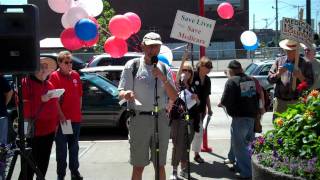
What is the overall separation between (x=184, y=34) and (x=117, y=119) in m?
3.76

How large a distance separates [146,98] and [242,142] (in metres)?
2.14

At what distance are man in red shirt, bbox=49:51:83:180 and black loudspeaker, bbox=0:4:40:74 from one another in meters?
1.34

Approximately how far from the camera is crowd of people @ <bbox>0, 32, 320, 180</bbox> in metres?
5.18

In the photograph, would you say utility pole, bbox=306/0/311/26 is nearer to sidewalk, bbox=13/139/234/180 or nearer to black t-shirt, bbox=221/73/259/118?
sidewalk, bbox=13/139/234/180

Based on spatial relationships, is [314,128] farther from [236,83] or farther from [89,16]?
[89,16]

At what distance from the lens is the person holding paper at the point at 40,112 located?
228 inches

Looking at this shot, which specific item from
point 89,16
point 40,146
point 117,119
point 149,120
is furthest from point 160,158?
point 117,119

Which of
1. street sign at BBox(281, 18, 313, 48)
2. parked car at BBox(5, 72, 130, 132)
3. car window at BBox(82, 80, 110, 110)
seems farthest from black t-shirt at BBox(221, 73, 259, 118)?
car window at BBox(82, 80, 110, 110)

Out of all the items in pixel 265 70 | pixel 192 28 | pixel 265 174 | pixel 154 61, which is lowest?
pixel 265 70

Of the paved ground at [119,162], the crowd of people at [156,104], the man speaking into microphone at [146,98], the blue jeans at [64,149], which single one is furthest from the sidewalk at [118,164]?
the man speaking into microphone at [146,98]

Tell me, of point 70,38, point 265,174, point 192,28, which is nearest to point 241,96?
point 192,28

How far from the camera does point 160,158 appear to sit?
531 cm

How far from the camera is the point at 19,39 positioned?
4.98 meters

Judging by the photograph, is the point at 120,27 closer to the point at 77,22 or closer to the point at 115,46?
the point at 115,46
